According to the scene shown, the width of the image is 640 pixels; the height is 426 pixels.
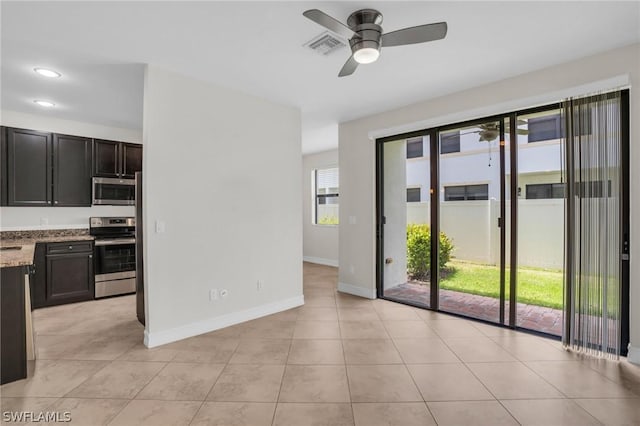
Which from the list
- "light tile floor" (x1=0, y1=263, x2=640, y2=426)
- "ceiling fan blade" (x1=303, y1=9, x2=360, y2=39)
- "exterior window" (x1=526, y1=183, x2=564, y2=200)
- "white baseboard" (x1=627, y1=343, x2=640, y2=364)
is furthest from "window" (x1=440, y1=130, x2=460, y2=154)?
"white baseboard" (x1=627, y1=343, x2=640, y2=364)

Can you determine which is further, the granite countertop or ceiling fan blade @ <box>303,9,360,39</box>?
the granite countertop

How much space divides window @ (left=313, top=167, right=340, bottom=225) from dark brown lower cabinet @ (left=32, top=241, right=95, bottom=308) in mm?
4687

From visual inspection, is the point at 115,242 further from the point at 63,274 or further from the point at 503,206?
the point at 503,206

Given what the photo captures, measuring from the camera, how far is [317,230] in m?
7.63

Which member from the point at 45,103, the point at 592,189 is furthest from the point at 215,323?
the point at 592,189

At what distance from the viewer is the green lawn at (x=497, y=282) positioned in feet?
10.6

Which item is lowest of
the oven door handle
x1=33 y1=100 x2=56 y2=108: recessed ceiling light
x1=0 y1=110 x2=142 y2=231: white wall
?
the oven door handle

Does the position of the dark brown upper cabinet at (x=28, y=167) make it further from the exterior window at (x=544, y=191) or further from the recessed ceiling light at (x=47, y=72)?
the exterior window at (x=544, y=191)

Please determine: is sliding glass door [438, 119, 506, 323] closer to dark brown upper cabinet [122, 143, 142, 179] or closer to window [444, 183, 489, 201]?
window [444, 183, 489, 201]

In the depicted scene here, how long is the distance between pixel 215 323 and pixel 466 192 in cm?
336

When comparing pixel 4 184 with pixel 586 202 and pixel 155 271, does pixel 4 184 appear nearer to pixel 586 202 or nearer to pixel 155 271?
pixel 155 271

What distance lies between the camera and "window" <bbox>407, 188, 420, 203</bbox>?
167 inches

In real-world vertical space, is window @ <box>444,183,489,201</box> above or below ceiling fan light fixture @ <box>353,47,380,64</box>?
below

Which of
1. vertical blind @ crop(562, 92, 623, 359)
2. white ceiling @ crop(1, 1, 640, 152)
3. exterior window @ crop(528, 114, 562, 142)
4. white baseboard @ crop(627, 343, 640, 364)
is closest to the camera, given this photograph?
white ceiling @ crop(1, 1, 640, 152)
